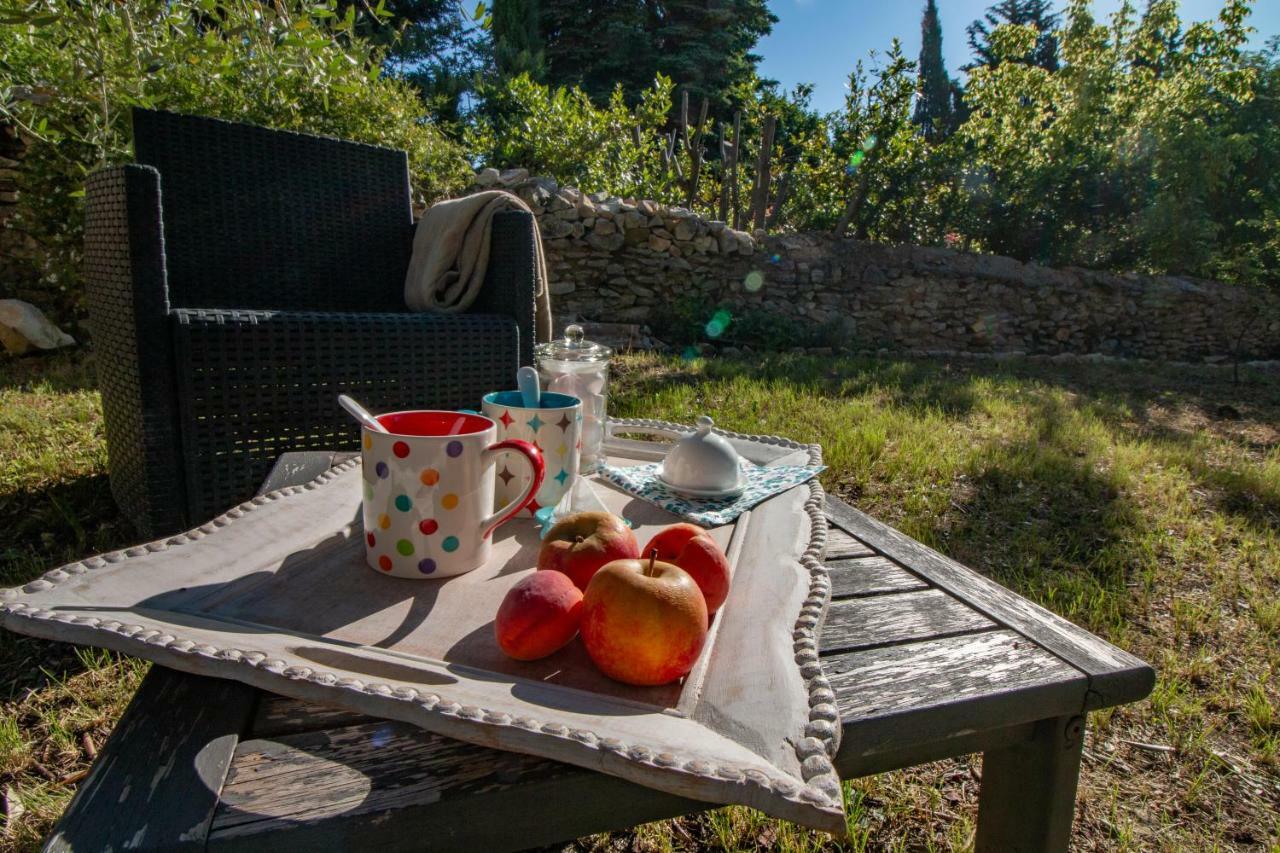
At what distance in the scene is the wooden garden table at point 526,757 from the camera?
0.45 meters

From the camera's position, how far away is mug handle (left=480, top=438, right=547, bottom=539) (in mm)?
761

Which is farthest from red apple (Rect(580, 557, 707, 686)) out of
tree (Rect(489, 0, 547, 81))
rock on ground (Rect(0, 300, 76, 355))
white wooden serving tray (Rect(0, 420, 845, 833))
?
tree (Rect(489, 0, 547, 81))

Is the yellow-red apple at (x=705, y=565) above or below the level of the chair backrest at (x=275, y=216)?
below

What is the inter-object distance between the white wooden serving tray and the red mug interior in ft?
0.44

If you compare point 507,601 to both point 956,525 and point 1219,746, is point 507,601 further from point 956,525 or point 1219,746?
point 956,525

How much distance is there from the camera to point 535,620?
58 centimetres

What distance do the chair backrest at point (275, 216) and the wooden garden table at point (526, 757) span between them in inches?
82.0

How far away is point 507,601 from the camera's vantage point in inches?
23.3

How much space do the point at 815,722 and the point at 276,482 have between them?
0.83m

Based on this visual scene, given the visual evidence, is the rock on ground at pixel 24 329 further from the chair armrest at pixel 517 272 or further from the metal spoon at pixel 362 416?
the metal spoon at pixel 362 416

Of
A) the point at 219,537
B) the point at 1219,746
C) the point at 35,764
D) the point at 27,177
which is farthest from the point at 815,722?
the point at 27,177

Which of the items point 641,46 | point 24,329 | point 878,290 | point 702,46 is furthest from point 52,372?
point 702,46

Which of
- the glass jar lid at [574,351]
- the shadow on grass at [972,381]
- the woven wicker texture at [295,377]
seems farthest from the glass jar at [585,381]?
the shadow on grass at [972,381]

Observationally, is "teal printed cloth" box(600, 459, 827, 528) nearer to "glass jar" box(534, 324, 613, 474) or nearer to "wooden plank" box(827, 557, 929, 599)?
"glass jar" box(534, 324, 613, 474)
